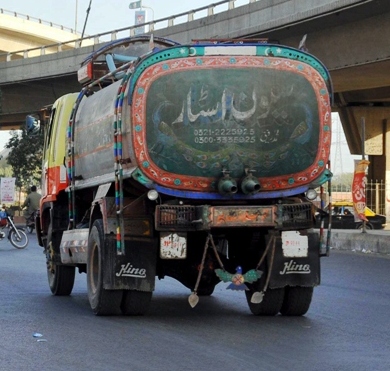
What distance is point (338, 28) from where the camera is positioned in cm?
3262

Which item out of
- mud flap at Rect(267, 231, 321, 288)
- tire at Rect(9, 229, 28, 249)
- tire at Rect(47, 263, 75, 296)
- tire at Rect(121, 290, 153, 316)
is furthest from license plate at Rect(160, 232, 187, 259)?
tire at Rect(9, 229, 28, 249)

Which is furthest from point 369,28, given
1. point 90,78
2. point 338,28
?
point 90,78

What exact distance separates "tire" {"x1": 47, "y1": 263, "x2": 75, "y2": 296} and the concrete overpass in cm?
1612

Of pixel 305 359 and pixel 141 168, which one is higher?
pixel 141 168

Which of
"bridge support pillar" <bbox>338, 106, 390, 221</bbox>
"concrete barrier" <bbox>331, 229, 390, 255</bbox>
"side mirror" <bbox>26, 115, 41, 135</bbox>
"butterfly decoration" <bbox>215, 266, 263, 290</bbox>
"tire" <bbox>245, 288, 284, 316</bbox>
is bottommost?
"tire" <bbox>245, 288, 284, 316</bbox>

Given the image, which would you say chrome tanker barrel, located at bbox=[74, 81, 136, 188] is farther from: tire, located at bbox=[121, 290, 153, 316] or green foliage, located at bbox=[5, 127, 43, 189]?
green foliage, located at bbox=[5, 127, 43, 189]

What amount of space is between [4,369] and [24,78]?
47.1 meters

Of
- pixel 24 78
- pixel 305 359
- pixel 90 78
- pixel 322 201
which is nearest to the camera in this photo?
pixel 305 359

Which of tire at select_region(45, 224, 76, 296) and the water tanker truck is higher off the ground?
the water tanker truck

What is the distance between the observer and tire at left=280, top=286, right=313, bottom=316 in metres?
11.7

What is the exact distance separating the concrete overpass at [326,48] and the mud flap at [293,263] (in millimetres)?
18164

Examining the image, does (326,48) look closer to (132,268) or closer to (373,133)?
(373,133)

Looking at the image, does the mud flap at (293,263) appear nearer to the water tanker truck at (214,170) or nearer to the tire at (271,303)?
the water tanker truck at (214,170)

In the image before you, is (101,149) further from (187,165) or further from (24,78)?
(24,78)
